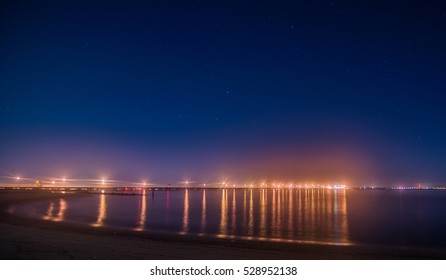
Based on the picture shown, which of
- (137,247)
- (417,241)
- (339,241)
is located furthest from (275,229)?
(137,247)

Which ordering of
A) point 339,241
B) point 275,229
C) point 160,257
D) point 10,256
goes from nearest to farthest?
point 10,256
point 160,257
point 339,241
point 275,229

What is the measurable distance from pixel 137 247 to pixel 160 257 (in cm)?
213

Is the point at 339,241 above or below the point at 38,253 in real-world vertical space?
below

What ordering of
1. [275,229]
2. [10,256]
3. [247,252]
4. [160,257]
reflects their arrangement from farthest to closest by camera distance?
[275,229]
[247,252]
[160,257]
[10,256]

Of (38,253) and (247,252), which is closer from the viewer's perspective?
(38,253)

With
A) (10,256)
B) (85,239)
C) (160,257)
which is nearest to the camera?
(10,256)

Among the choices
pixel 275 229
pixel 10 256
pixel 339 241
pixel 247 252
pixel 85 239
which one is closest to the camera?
pixel 10 256
